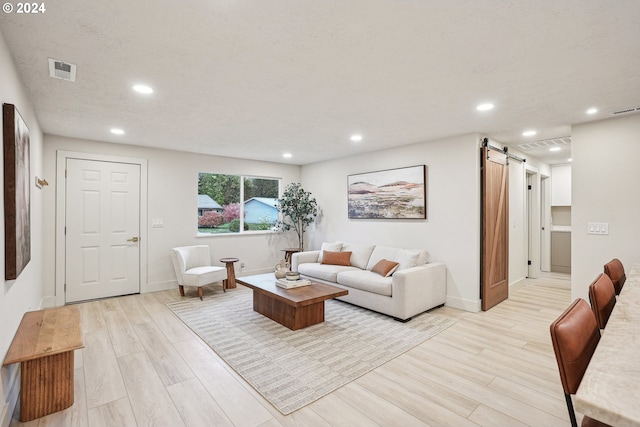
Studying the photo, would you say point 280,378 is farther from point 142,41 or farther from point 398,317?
point 142,41

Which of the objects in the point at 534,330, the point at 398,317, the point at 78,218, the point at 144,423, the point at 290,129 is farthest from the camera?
the point at 78,218

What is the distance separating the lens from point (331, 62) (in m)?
2.24

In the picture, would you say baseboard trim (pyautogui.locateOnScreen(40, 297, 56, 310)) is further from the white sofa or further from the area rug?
the white sofa

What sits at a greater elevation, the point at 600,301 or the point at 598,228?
the point at 598,228

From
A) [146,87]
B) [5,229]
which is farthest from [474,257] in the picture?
[5,229]

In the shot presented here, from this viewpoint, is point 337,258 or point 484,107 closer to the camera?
point 484,107

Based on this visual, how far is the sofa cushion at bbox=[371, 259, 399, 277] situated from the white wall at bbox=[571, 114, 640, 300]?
2113mm

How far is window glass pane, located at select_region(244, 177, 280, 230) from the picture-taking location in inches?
254

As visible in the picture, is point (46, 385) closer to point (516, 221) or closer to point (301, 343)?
point (301, 343)

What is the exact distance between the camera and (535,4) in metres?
1.60

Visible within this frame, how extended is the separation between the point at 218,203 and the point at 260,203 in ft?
3.00

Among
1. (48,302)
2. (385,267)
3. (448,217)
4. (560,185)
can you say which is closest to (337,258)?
(385,267)

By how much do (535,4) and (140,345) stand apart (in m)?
4.05

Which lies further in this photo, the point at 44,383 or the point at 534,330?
the point at 534,330
